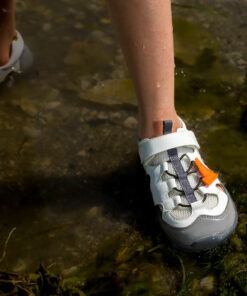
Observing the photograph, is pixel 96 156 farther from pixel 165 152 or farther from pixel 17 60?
pixel 17 60

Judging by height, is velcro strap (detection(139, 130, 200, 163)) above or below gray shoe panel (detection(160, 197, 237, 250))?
above

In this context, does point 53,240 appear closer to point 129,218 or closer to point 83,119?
point 129,218

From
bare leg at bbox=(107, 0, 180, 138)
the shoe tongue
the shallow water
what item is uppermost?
bare leg at bbox=(107, 0, 180, 138)

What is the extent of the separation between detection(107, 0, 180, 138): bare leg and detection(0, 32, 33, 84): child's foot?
0.65m

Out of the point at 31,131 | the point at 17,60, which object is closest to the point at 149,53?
the point at 31,131

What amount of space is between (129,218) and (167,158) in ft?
0.68

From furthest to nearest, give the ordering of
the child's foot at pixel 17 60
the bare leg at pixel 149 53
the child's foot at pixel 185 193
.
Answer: the child's foot at pixel 17 60 → the child's foot at pixel 185 193 → the bare leg at pixel 149 53

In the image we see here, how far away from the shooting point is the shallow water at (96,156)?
5.53 feet

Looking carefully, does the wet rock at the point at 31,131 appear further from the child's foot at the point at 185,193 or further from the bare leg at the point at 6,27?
the child's foot at the point at 185,193

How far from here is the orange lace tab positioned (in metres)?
1.74

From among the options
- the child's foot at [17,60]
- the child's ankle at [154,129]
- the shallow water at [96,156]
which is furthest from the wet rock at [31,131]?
the child's ankle at [154,129]

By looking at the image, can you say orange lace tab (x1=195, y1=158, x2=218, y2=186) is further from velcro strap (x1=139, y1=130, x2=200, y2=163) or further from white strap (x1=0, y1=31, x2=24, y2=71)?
white strap (x1=0, y1=31, x2=24, y2=71)

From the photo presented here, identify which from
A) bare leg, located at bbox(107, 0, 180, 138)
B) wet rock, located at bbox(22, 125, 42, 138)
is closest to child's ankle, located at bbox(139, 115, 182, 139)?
bare leg, located at bbox(107, 0, 180, 138)

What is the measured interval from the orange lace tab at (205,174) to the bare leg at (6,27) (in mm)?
820
